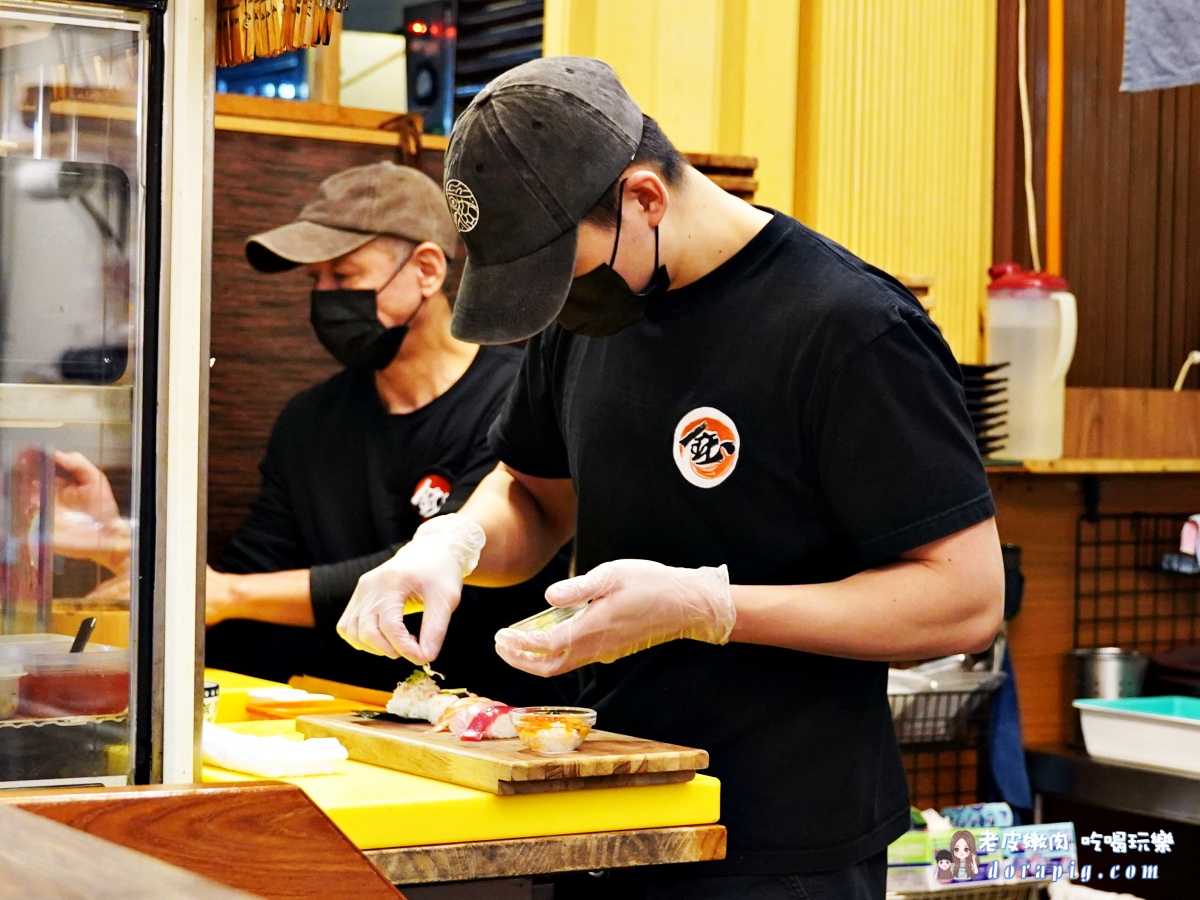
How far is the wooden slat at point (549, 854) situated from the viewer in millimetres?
1607

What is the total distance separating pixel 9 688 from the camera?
1.54 meters

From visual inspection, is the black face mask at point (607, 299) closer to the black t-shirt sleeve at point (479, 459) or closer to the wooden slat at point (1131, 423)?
the black t-shirt sleeve at point (479, 459)

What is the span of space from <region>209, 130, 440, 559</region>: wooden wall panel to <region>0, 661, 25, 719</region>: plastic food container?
219cm

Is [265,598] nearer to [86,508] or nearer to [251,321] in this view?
[251,321]

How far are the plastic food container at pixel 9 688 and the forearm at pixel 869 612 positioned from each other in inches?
30.8

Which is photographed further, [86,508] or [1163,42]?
[1163,42]

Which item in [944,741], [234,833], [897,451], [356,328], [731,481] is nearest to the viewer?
[234,833]

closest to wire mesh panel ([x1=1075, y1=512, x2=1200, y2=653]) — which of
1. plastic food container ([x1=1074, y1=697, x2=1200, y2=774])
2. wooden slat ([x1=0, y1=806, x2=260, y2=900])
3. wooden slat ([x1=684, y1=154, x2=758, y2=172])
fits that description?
plastic food container ([x1=1074, y1=697, x2=1200, y2=774])

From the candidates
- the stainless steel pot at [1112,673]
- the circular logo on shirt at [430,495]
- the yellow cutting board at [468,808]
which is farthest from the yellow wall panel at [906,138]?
the yellow cutting board at [468,808]

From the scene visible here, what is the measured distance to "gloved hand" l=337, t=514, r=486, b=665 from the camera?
192 cm

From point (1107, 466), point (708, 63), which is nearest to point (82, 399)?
point (708, 63)

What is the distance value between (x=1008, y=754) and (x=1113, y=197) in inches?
71.6

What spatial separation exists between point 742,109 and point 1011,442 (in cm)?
118

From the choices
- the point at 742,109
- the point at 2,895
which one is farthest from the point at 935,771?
the point at 2,895
